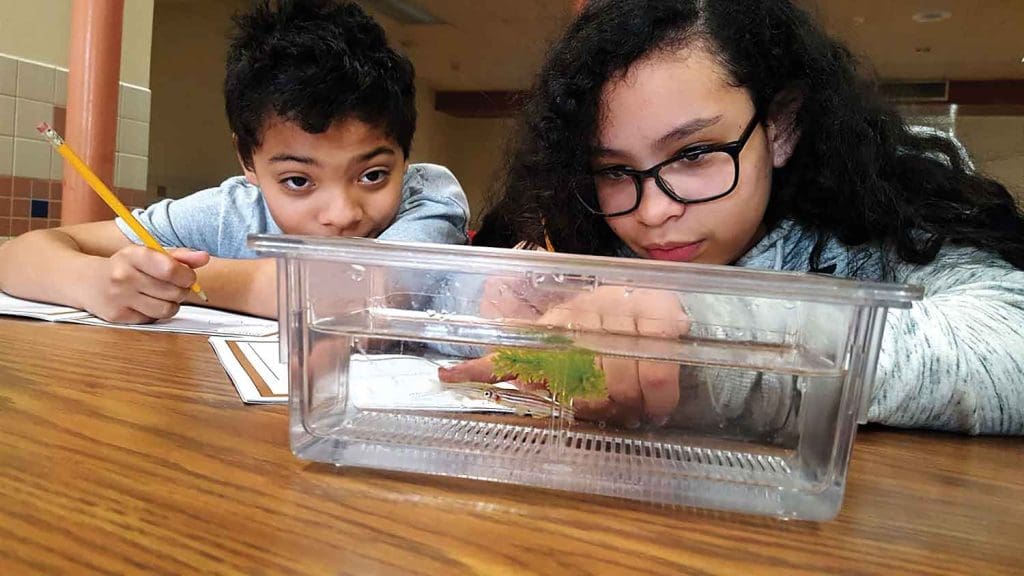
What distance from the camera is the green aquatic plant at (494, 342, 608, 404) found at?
344mm

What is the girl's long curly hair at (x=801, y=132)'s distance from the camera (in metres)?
0.70

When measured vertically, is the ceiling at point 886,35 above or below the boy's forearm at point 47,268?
above

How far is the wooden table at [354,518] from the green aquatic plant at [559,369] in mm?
61

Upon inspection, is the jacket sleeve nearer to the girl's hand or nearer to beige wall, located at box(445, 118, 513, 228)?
the girl's hand

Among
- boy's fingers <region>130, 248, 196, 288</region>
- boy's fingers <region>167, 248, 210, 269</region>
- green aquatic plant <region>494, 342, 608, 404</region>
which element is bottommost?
green aquatic plant <region>494, 342, 608, 404</region>

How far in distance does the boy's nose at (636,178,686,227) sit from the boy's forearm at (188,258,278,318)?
20.4 inches

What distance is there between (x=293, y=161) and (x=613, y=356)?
2.31ft

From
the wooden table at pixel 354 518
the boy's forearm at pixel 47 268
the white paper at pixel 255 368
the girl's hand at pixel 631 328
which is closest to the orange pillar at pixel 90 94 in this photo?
the boy's forearm at pixel 47 268

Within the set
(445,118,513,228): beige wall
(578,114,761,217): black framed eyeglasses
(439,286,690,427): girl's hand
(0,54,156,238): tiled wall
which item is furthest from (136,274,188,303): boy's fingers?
(445,118,513,228): beige wall

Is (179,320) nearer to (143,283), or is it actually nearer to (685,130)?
Result: (143,283)

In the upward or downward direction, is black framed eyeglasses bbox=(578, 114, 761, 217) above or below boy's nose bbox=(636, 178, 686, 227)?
above

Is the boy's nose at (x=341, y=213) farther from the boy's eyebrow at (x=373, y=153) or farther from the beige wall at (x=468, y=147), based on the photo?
the beige wall at (x=468, y=147)

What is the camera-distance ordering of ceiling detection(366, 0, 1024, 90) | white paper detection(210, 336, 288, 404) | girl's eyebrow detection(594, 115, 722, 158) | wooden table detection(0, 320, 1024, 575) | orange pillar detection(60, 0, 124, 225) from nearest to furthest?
wooden table detection(0, 320, 1024, 575)
white paper detection(210, 336, 288, 404)
girl's eyebrow detection(594, 115, 722, 158)
orange pillar detection(60, 0, 124, 225)
ceiling detection(366, 0, 1024, 90)

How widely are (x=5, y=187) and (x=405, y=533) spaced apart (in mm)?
1645
